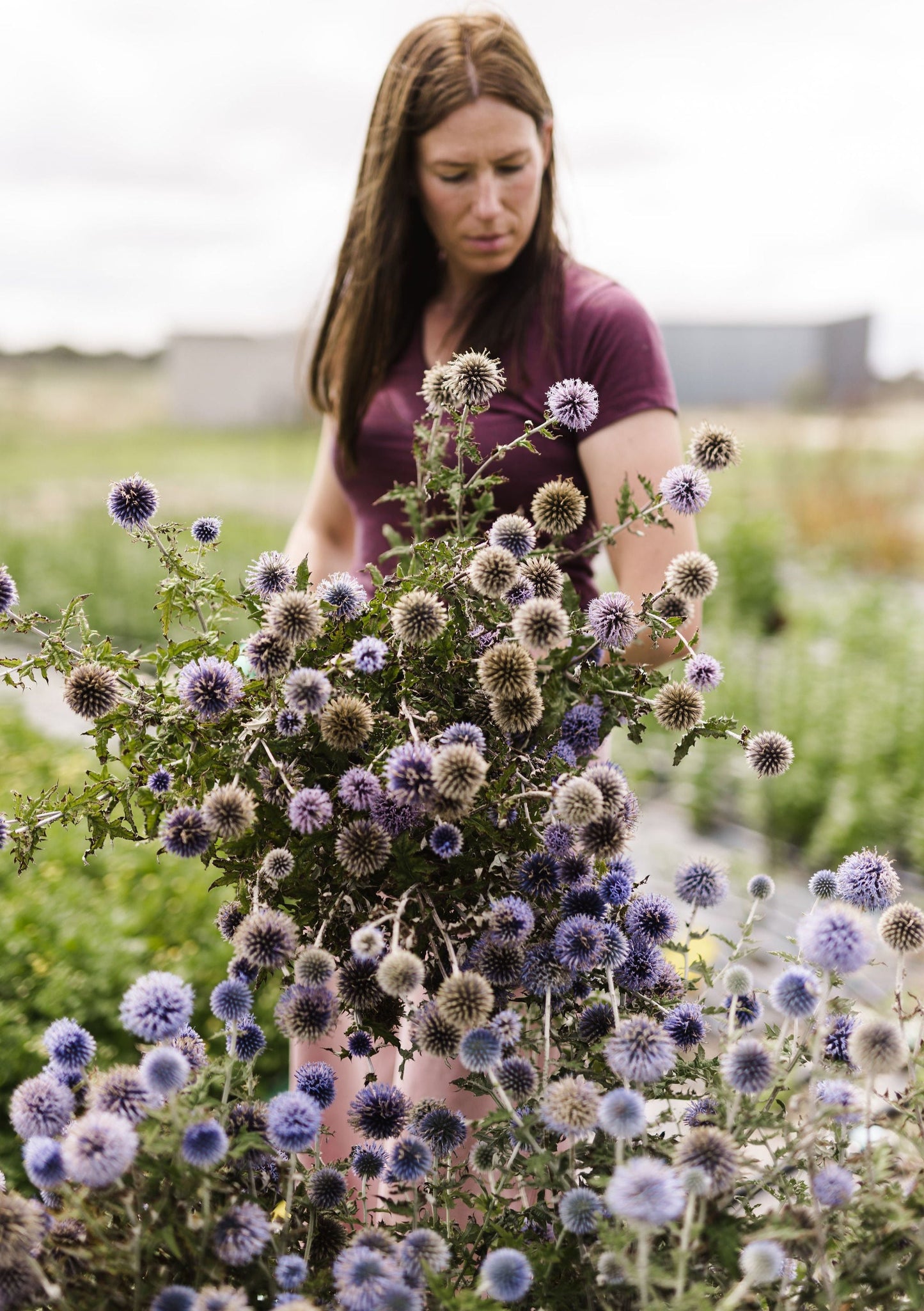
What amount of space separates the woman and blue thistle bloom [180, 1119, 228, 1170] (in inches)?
31.8

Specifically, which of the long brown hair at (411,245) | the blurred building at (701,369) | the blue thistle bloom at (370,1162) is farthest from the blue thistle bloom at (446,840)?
the blurred building at (701,369)

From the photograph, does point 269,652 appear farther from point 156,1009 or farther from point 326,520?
point 326,520

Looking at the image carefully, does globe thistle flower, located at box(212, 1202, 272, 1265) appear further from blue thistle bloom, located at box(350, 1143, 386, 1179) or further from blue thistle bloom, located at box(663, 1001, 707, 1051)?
blue thistle bloom, located at box(663, 1001, 707, 1051)

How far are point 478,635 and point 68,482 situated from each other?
1276 centimetres

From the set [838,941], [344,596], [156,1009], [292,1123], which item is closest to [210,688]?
[344,596]

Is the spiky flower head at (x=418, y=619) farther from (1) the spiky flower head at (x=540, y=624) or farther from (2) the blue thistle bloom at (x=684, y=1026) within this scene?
(2) the blue thistle bloom at (x=684, y=1026)

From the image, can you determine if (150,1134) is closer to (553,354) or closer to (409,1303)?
(409,1303)

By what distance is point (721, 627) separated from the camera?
6629 mm

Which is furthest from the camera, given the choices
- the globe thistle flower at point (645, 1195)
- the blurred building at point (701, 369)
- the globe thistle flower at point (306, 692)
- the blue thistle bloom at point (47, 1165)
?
the blurred building at point (701, 369)

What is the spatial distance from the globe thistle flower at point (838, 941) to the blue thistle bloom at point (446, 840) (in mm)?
319

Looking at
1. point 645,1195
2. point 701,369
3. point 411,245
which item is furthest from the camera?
point 701,369

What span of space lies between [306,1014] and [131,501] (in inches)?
22.7

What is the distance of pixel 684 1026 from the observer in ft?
3.66

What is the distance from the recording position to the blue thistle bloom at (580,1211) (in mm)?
934
